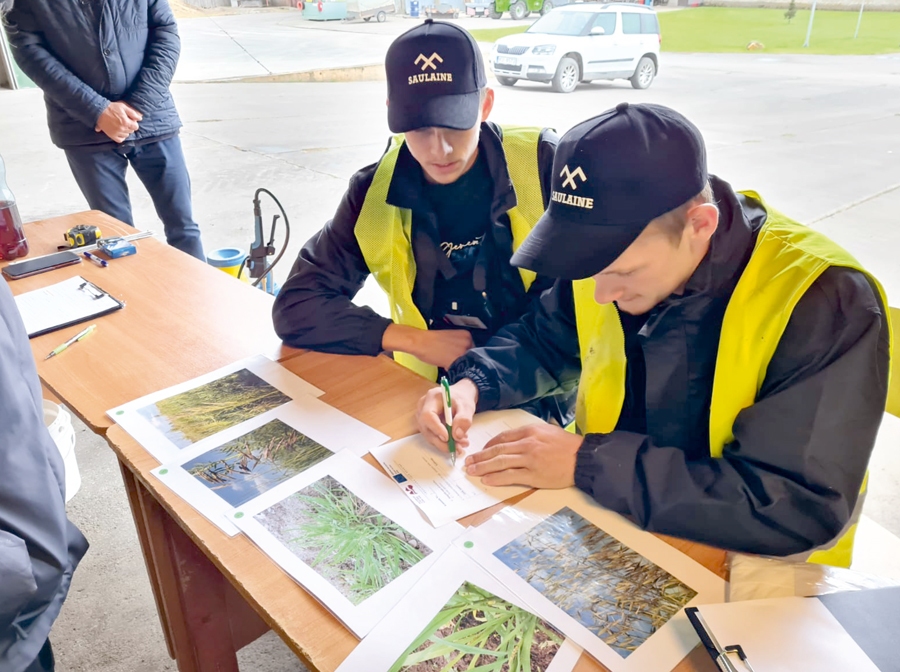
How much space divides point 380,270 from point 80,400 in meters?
0.61

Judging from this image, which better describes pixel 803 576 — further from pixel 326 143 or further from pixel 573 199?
pixel 326 143

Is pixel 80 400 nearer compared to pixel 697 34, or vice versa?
pixel 80 400

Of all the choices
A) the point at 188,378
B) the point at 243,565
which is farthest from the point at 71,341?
the point at 243,565

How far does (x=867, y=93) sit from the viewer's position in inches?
227

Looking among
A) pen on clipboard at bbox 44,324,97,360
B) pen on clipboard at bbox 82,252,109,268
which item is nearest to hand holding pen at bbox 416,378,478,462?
pen on clipboard at bbox 44,324,97,360

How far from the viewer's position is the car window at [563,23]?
5.57m

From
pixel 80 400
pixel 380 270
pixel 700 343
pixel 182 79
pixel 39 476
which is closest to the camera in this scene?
pixel 39 476

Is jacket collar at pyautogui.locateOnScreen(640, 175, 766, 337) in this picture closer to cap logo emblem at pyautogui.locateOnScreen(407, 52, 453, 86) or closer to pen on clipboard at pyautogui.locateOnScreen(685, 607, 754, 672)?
pen on clipboard at pyautogui.locateOnScreen(685, 607, 754, 672)

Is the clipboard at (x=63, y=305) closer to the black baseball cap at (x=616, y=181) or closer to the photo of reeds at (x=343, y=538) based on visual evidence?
the photo of reeds at (x=343, y=538)

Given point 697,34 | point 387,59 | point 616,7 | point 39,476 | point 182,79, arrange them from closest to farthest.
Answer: point 39,476, point 387,59, point 697,34, point 616,7, point 182,79

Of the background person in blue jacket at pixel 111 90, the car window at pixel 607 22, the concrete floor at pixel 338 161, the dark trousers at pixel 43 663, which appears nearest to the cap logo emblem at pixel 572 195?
the concrete floor at pixel 338 161

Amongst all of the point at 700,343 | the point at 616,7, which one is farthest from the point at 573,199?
the point at 616,7

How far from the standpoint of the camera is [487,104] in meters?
1.28

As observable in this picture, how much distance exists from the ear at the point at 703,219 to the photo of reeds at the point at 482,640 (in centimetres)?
50
